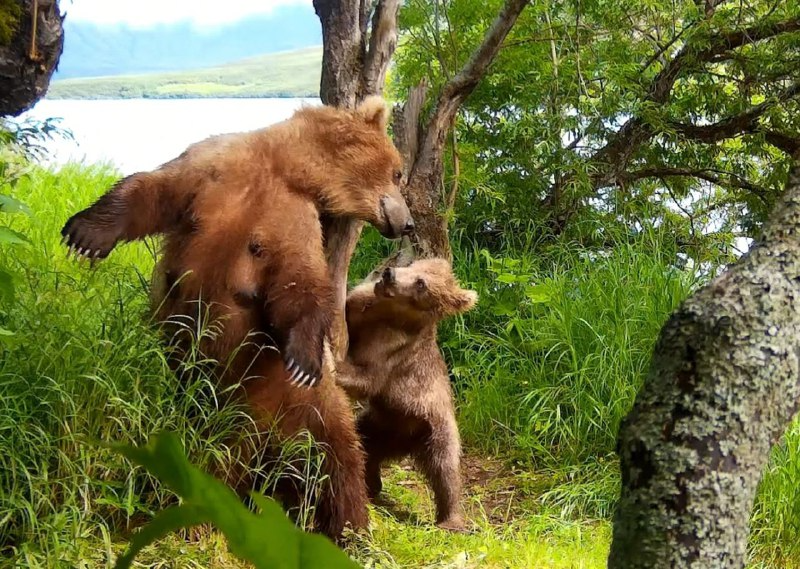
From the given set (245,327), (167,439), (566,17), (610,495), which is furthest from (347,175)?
(566,17)

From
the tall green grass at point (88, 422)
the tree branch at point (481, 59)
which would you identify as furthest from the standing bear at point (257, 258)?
the tree branch at point (481, 59)

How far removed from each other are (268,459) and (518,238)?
3.37 m

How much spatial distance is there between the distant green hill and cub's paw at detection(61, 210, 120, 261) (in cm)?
360

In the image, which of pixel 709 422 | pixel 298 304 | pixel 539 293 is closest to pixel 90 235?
pixel 298 304

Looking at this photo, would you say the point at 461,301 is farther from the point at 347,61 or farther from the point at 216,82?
the point at 216,82

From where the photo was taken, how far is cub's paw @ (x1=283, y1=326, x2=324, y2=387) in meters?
2.98

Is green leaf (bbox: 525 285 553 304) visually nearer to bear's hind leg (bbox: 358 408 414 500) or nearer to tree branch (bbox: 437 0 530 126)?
tree branch (bbox: 437 0 530 126)

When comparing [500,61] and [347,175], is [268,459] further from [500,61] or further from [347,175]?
[500,61]

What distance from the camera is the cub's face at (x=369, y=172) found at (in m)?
3.39

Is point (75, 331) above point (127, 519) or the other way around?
above

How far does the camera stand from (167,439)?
1.76ft

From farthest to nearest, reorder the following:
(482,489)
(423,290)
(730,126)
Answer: (730,126)
(482,489)
(423,290)

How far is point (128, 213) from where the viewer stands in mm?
3080

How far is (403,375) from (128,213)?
1.62 meters
